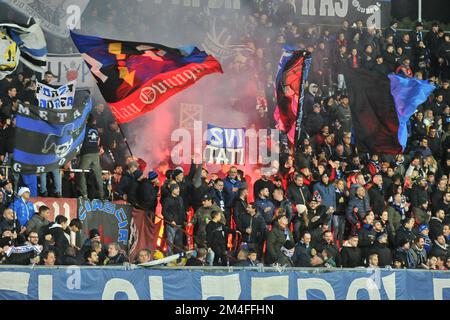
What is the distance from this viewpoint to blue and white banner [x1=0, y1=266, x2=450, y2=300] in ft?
55.9

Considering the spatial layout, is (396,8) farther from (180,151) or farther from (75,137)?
(75,137)

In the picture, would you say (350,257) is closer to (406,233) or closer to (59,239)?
(406,233)

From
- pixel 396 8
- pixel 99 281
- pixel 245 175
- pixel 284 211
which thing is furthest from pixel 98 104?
pixel 396 8

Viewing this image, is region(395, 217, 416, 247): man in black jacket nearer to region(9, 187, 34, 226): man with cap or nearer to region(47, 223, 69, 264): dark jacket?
region(47, 223, 69, 264): dark jacket

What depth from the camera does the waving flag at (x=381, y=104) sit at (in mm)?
24719

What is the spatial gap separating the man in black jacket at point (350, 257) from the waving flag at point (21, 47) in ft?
22.2

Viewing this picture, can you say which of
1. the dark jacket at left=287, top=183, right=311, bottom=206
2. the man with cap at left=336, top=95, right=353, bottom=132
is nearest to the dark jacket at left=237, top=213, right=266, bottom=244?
the dark jacket at left=287, top=183, right=311, bottom=206

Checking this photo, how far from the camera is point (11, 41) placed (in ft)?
72.6

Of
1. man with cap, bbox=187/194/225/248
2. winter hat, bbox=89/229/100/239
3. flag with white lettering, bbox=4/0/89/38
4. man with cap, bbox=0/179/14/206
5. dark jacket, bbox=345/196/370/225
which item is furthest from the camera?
flag with white lettering, bbox=4/0/89/38

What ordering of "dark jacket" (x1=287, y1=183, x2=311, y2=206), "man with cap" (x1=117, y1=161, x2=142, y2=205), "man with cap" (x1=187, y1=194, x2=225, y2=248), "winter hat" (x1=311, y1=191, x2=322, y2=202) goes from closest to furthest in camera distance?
"man with cap" (x1=187, y1=194, x2=225, y2=248) → "man with cap" (x1=117, y1=161, x2=142, y2=205) → "dark jacket" (x1=287, y1=183, x2=311, y2=206) → "winter hat" (x1=311, y1=191, x2=322, y2=202)

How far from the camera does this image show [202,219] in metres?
20.0

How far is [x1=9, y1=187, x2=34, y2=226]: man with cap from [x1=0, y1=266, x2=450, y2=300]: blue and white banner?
1.92 m
